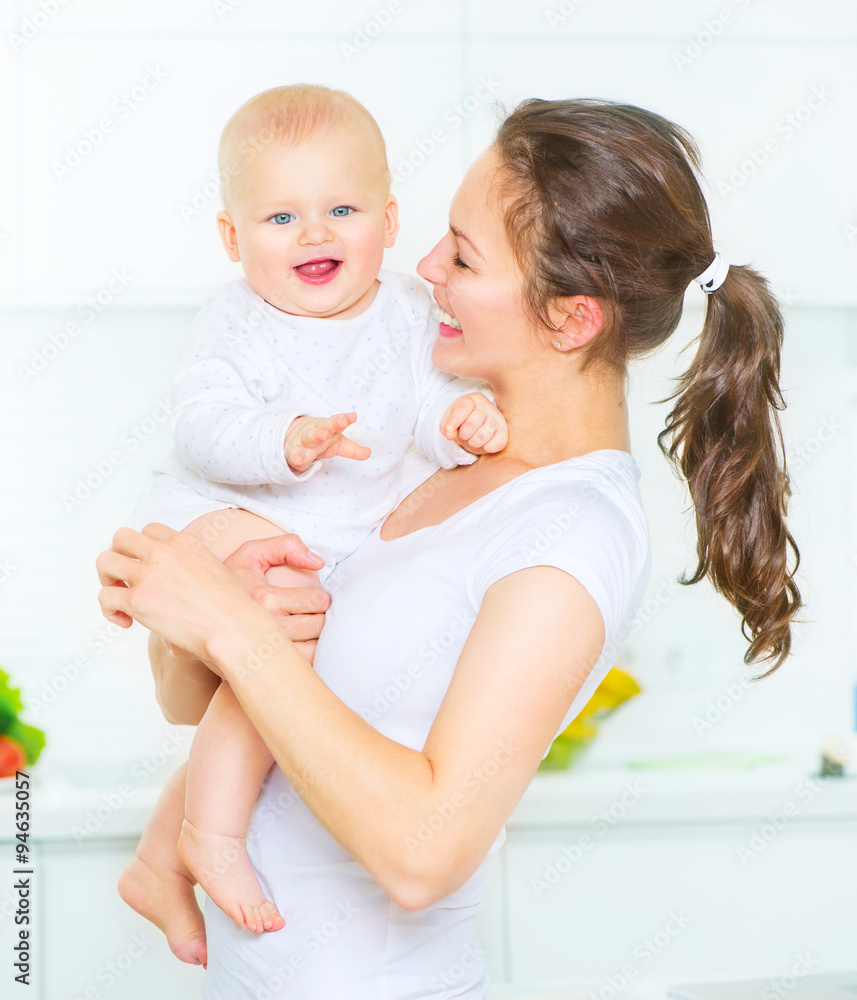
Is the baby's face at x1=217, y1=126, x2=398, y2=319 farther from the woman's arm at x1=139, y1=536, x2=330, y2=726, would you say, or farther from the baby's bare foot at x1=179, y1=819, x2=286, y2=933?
the baby's bare foot at x1=179, y1=819, x2=286, y2=933

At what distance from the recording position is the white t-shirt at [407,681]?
947 mm

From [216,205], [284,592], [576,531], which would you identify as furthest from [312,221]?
[216,205]

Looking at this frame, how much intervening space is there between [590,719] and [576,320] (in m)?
1.55

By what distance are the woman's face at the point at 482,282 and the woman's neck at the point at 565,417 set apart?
0.13 ft

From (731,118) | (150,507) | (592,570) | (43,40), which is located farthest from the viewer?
(731,118)

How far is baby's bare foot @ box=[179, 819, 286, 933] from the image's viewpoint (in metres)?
1.05

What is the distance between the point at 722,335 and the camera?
1189 mm

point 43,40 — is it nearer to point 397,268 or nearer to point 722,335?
point 397,268

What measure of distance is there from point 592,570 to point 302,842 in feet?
1.44

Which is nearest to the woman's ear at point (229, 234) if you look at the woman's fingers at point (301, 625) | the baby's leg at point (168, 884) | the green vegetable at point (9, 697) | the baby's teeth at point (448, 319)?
the baby's teeth at point (448, 319)

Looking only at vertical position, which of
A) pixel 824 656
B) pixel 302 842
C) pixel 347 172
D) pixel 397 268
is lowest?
pixel 824 656

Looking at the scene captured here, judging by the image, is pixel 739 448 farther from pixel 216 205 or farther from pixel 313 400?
pixel 216 205

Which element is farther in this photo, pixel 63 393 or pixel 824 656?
pixel 824 656

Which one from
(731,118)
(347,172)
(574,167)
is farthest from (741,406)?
(731,118)
